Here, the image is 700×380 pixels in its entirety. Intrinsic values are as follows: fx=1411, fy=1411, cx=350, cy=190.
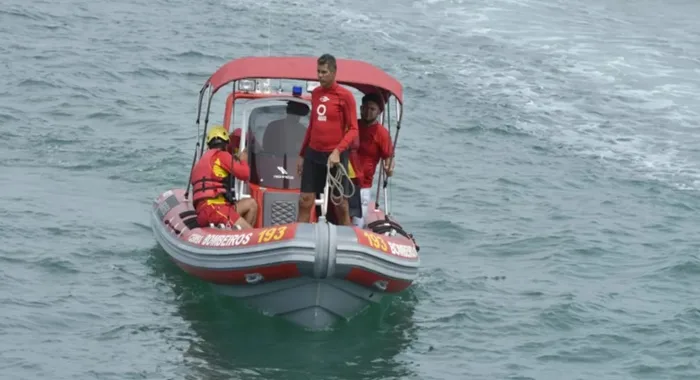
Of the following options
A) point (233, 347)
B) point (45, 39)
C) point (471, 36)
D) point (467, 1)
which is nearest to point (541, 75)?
point (471, 36)

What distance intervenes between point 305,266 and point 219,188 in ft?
5.83

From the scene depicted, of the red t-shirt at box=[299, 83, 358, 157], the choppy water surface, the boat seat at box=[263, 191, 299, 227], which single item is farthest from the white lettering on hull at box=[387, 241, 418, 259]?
the boat seat at box=[263, 191, 299, 227]

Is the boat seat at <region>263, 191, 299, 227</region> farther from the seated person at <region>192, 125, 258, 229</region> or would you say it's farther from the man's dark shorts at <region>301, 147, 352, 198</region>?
the man's dark shorts at <region>301, 147, 352, 198</region>

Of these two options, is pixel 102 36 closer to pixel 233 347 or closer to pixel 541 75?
pixel 541 75

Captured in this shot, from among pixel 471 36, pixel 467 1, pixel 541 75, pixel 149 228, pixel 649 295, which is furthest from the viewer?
pixel 467 1

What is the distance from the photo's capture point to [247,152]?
13391mm

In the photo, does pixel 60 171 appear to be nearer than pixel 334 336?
No

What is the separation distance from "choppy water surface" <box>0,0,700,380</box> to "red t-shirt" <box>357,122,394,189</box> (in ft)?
4.36

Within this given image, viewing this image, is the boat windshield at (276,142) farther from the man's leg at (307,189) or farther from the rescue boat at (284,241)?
the man's leg at (307,189)

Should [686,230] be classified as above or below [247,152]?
below

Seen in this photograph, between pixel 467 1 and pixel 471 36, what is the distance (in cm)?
345

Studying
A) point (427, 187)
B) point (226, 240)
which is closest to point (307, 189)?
point (226, 240)

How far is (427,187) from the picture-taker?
18.1 metres

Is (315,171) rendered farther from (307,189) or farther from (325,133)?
(325,133)
